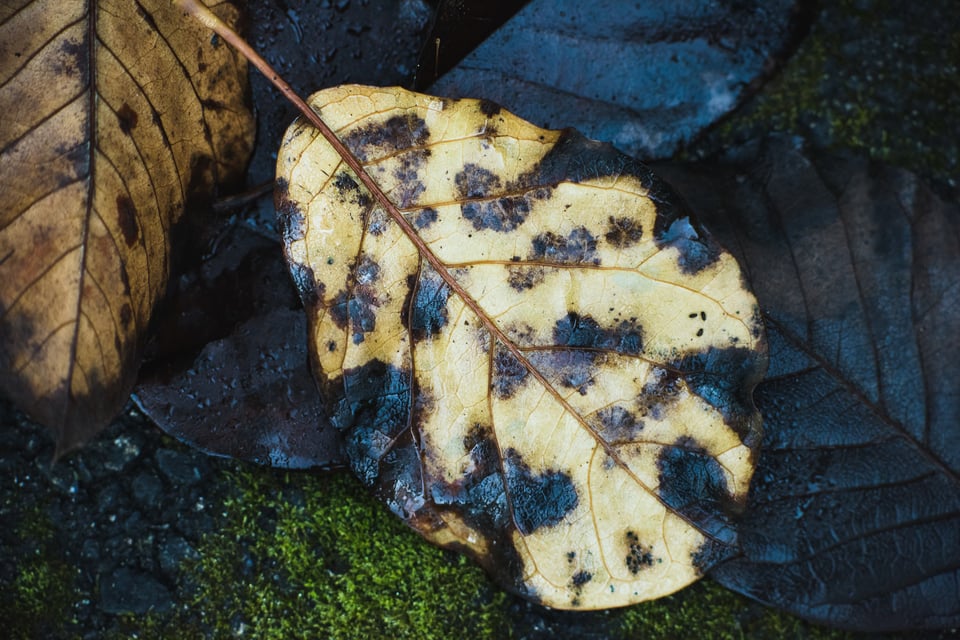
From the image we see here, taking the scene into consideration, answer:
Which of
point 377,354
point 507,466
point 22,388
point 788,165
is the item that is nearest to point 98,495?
point 22,388

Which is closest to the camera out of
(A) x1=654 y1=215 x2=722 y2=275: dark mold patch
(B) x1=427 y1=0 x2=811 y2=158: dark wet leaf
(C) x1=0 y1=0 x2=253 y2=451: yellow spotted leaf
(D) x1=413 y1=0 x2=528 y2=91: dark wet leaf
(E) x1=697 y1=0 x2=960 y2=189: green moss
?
(C) x1=0 y1=0 x2=253 y2=451: yellow spotted leaf

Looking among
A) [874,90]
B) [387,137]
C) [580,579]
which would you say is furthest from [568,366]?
[874,90]

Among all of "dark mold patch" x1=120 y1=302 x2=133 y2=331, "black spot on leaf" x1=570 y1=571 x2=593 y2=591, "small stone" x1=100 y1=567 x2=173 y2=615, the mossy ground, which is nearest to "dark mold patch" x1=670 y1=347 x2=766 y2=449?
"black spot on leaf" x1=570 y1=571 x2=593 y2=591

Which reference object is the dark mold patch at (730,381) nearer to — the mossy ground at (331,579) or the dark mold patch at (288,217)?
the mossy ground at (331,579)

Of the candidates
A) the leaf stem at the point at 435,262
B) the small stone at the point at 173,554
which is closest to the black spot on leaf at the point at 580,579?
the leaf stem at the point at 435,262

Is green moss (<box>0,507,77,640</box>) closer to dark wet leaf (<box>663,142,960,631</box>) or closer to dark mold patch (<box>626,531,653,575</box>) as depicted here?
dark mold patch (<box>626,531,653,575</box>)

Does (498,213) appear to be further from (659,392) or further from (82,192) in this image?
Answer: (82,192)
